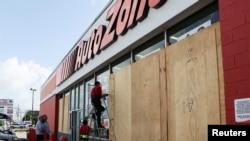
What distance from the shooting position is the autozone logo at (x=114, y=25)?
980 cm

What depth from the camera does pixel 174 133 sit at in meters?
8.16

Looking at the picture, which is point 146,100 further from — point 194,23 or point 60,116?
point 60,116

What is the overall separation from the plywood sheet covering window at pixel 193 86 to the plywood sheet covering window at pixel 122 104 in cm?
266

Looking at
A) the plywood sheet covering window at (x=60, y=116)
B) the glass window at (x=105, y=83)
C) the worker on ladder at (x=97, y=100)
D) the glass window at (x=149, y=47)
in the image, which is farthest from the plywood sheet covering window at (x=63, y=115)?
the glass window at (x=149, y=47)

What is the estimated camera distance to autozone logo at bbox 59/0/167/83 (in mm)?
9805

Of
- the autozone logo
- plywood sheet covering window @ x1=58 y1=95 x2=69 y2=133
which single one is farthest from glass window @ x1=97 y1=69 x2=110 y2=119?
plywood sheet covering window @ x1=58 y1=95 x2=69 y2=133

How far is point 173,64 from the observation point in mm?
8375

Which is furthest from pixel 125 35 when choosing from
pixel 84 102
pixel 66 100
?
pixel 66 100

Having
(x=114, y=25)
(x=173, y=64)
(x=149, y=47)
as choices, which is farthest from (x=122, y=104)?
(x=173, y=64)

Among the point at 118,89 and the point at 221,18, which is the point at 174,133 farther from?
the point at 118,89

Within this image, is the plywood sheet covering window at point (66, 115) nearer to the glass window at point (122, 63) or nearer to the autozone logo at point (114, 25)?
the autozone logo at point (114, 25)

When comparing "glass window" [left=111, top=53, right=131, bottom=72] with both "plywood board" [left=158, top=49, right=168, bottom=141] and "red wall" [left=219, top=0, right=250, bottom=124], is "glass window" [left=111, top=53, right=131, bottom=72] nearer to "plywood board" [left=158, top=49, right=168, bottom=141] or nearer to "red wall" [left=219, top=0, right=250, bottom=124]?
"plywood board" [left=158, top=49, right=168, bottom=141]

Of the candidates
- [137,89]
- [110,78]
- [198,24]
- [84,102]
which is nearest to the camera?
[198,24]

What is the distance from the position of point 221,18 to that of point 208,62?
1.03m
